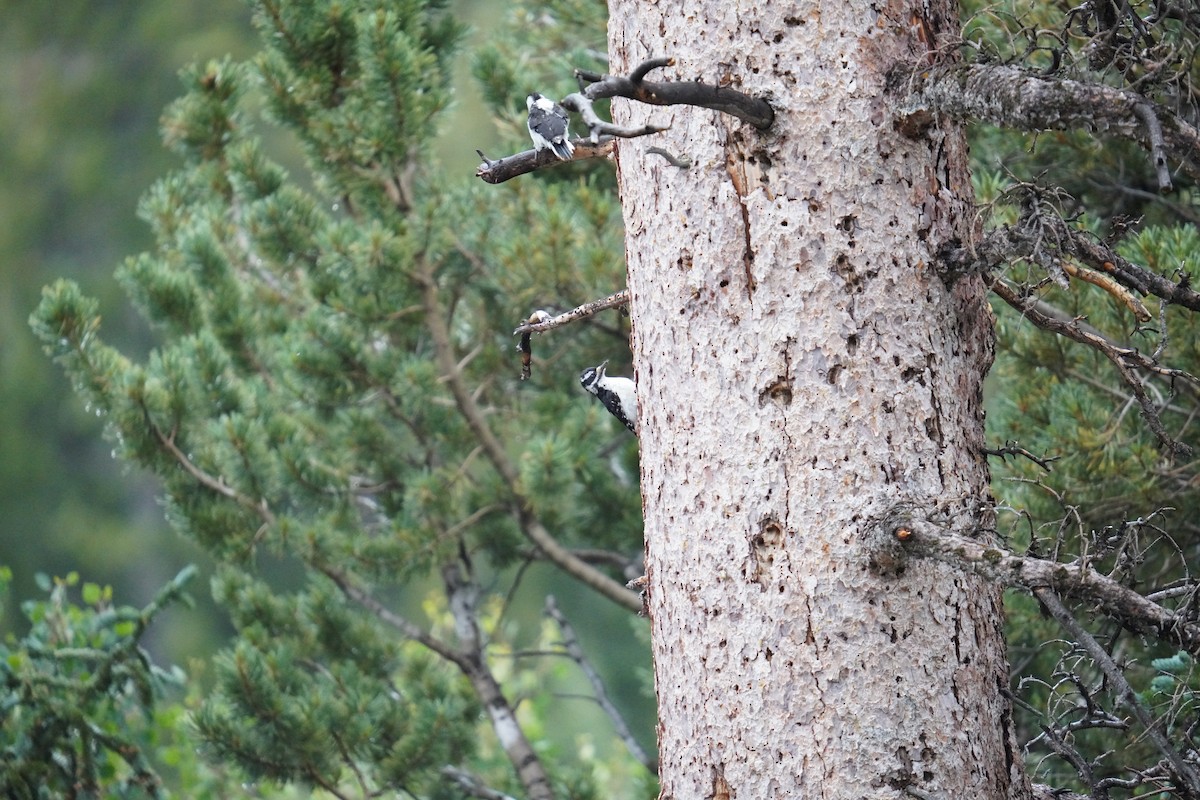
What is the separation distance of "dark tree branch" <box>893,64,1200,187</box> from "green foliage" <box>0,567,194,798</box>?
280cm

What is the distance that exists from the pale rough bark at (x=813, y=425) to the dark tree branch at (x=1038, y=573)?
0.07 m

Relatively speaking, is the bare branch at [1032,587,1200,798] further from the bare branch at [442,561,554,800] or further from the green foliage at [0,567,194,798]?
the green foliage at [0,567,194,798]

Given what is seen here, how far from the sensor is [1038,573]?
1.42 meters

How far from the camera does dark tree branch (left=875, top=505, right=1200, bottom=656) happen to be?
1.42m

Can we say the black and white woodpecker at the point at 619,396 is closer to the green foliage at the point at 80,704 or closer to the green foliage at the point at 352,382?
the green foliage at the point at 352,382

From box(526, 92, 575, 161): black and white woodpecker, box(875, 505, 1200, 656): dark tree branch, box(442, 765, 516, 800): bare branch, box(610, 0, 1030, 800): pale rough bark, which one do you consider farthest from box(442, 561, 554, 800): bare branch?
box(875, 505, 1200, 656): dark tree branch

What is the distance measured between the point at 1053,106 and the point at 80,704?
3.38 meters

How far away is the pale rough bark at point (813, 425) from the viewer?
1557mm

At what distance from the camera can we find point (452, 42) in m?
3.81

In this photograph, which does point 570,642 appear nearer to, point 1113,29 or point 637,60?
point 637,60

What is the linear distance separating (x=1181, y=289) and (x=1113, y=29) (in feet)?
1.14

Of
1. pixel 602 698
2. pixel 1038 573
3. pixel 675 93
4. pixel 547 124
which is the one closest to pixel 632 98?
pixel 675 93

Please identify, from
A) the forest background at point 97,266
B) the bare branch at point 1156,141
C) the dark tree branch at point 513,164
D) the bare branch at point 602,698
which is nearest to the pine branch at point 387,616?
the bare branch at point 602,698

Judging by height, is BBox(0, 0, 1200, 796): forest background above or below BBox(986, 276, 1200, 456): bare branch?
above
